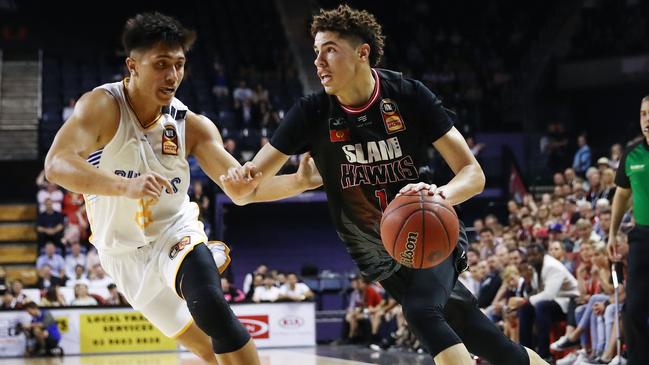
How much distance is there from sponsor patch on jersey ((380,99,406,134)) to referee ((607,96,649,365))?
241cm

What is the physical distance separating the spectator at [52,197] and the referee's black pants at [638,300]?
14527mm

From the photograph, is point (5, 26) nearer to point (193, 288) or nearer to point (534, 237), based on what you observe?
point (534, 237)

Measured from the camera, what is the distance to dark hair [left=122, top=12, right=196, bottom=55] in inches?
215

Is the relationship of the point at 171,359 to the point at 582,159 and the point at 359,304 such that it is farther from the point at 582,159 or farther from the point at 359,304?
the point at 582,159

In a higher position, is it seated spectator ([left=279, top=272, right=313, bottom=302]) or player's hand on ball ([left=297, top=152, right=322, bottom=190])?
player's hand on ball ([left=297, top=152, right=322, bottom=190])

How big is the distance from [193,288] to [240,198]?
0.78 metres

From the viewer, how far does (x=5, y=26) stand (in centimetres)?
2600

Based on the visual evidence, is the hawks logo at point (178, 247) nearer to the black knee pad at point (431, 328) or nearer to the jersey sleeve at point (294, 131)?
the jersey sleeve at point (294, 131)

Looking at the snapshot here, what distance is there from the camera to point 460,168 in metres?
5.39

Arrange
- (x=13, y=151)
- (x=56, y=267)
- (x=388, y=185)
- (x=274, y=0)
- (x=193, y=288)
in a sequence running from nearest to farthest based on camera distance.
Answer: (x=193, y=288), (x=388, y=185), (x=56, y=267), (x=13, y=151), (x=274, y=0)

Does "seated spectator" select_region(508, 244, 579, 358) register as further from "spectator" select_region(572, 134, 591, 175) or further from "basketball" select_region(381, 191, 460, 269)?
"spectator" select_region(572, 134, 591, 175)

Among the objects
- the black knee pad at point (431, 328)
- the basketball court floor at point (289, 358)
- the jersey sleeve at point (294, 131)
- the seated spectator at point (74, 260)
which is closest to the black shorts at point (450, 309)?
the black knee pad at point (431, 328)

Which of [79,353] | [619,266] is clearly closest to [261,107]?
[79,353]

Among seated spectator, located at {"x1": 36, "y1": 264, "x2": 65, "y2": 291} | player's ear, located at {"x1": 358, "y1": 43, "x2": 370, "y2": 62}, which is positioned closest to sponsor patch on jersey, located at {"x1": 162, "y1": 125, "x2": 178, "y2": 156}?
player's ear, located at {"x1": 358, "y1": 43, "x2": 370, "y2": 62}
